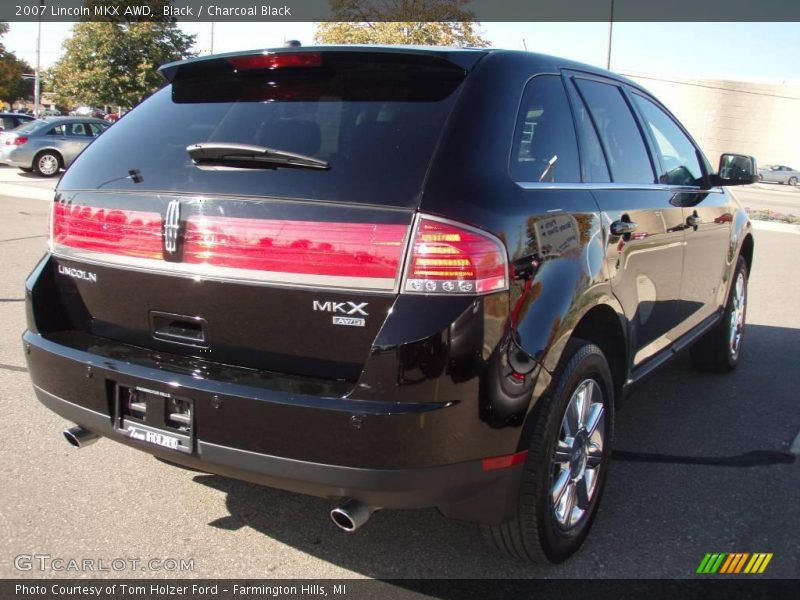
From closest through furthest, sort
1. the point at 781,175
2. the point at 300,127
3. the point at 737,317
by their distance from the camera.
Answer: the point at 300,127
the point at 737,317
the point at 781,175

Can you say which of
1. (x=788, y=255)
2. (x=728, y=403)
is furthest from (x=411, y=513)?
(x=788, y=255)

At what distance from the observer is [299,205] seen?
7.64 ft

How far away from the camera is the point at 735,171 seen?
4.72m

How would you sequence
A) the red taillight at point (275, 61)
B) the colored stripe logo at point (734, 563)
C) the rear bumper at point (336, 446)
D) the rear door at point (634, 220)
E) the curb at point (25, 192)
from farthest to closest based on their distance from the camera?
the curb at point (25, 192) < the rear door at point (634, 220) < the colored stripe logo at point (734, 563) < the red taillight at point (275, 61) < the rear bumper at point (336, 446)

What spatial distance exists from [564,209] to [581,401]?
73cm

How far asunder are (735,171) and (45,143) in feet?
62.9

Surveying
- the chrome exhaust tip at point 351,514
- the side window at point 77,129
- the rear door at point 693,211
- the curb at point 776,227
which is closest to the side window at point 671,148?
the rear door at point 693,211

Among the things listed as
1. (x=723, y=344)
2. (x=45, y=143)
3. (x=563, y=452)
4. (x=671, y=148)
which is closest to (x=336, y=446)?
(x=563, y=452)

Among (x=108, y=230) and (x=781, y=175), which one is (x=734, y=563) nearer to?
(x=108, y=230)

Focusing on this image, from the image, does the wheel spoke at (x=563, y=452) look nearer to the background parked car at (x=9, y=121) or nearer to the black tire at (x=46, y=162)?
the black tire at (x=46, y=162)

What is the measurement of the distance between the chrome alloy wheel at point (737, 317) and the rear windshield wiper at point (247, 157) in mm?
3946

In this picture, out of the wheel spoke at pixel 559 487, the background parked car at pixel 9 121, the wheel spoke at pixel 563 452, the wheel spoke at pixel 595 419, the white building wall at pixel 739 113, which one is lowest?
the wheel spoke at pixel 559 487

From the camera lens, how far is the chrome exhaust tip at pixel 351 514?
7.45 ft

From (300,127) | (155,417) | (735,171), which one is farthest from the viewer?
(735,171)
